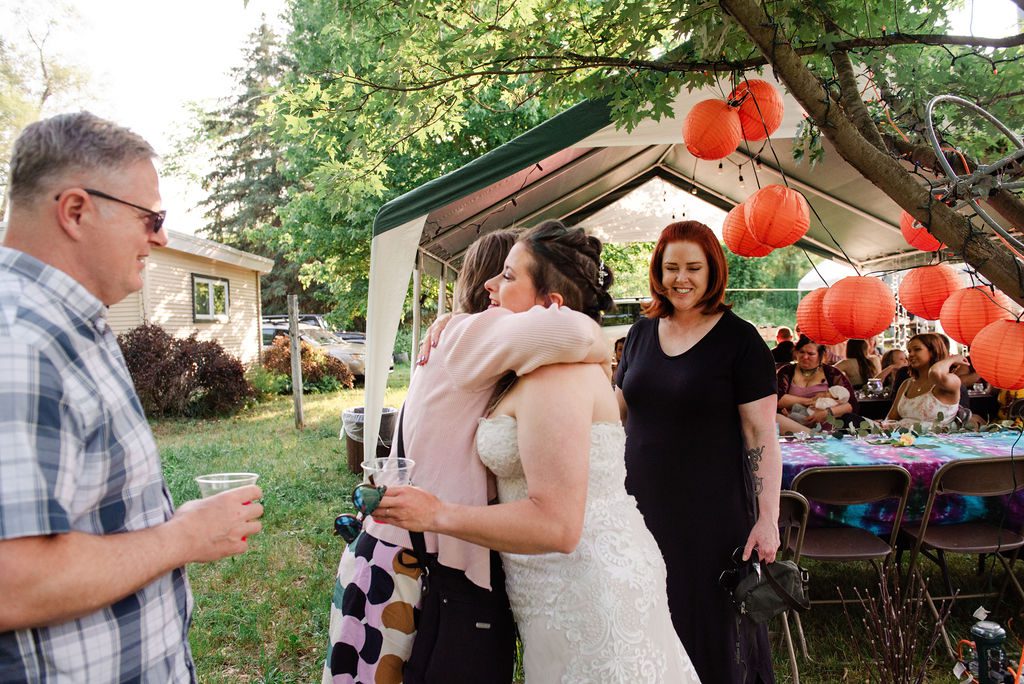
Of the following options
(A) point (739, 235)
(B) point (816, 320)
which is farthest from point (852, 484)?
(A) point (739, 235)

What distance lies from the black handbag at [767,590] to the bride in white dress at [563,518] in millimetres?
840

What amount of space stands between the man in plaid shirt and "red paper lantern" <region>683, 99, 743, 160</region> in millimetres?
3702

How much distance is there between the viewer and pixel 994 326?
248cm

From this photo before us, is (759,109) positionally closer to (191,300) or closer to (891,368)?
(891,368)

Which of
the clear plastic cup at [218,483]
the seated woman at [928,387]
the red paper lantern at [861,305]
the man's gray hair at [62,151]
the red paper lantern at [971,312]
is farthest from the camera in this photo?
the seated woman at [928,387]

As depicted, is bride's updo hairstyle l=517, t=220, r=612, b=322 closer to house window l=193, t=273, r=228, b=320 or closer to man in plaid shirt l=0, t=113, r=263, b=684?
man in plaid shirt l=0, t=113, r=263, b=684

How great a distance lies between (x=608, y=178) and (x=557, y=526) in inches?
326

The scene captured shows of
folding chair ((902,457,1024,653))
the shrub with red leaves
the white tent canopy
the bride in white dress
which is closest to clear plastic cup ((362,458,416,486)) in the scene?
the bride in white dress

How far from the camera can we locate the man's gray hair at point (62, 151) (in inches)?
41.9

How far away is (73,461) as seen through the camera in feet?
3.15

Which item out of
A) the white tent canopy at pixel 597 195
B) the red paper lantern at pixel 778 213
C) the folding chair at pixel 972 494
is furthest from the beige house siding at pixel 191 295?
the folding chair at pixel 972 494

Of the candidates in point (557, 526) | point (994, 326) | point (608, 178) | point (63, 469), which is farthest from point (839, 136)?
point (608, 178)

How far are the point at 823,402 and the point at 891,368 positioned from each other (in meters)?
2.73

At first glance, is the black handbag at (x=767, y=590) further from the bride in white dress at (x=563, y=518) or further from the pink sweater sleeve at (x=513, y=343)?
the pink sweater sleeve at (x=513, y=343)
